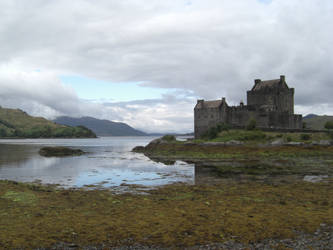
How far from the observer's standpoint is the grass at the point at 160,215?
10.7m

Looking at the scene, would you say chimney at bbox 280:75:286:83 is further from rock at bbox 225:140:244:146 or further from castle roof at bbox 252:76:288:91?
rock at bbox 225:140:244:146

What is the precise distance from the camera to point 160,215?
13.5 m

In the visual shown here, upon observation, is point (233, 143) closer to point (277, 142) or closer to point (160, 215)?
point (277, 142)

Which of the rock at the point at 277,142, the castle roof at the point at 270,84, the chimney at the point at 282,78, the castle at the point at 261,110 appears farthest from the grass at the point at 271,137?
the chimney at the point at 282,78

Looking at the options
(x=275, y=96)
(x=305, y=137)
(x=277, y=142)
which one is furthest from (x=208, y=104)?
(x=305, y=137)

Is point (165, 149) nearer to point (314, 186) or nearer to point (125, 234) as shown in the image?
point (314, 186)

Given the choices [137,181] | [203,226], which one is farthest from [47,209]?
[137,181]

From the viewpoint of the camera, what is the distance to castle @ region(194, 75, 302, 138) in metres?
67.9

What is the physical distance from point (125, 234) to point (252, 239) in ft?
14.2

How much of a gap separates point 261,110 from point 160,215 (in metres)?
60.0

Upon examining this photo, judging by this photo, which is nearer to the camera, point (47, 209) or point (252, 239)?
point (252, 239)

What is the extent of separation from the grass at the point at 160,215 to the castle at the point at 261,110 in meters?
49.7

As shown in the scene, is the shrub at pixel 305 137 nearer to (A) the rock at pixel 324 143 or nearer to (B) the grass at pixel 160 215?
(A) the rock at pixel 324 143

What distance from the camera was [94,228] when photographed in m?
11.6
